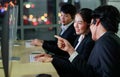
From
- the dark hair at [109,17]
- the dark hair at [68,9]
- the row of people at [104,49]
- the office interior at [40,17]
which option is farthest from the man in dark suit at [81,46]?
the office interior at [40,17]

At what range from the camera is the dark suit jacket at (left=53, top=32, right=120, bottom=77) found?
1531 millimetres

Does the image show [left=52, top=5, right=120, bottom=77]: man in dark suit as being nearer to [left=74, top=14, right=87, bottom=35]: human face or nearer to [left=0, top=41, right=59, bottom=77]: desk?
[left=0, top=41, right=59, bottom=77]: desk

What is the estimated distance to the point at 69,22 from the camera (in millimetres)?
3168

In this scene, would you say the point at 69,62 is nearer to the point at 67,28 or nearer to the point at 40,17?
the point at 67,28

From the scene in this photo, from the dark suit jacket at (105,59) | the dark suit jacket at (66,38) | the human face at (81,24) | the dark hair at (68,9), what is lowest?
the dark suit jacket at (66,38)

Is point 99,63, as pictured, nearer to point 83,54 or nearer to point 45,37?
point 83,54

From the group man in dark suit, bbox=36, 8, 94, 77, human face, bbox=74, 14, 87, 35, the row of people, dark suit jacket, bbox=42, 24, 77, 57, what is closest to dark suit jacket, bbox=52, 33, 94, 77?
man in dark suit, bbox=36, 8, 94, 77

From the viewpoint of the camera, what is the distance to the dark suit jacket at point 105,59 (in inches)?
60.3

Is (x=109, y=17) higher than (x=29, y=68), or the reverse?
(x=109, y=17)

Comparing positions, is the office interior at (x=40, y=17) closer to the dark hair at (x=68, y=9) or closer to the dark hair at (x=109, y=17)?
the dark hair at (x=68, y=9)

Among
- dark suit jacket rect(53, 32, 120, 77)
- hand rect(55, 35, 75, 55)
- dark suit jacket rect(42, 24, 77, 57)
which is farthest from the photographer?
dark suit jacket rect(42, 24, 77, 57)

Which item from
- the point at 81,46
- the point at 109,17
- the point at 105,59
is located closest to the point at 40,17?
the point at 81,46

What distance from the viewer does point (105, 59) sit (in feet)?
5.03

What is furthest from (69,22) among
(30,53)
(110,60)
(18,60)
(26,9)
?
(26,9)
